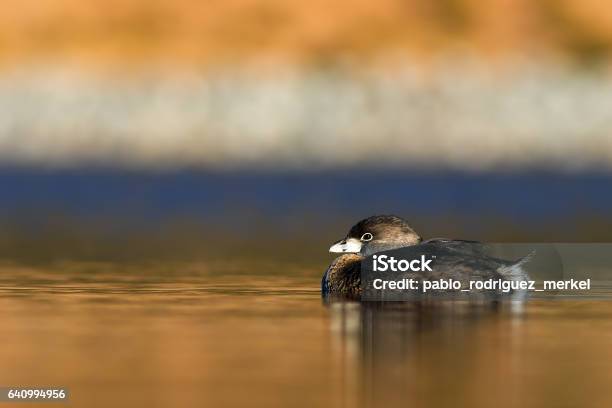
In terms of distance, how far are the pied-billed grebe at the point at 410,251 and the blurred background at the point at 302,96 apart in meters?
39.0

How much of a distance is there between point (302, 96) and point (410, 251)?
5269 cm

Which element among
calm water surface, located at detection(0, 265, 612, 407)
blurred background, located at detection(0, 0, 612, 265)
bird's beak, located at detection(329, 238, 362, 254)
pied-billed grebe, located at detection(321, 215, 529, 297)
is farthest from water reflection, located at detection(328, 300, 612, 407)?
blurred background, located at detection(0, 0, 612, 265)

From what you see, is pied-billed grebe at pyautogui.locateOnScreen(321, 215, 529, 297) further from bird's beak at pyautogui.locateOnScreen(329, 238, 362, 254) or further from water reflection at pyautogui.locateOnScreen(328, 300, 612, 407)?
water reflection at pyautogui.locateOnScreen(328, 300, 612, 407)

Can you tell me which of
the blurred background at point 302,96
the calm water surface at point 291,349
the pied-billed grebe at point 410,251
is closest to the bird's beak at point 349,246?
the pied-billed grebe at point 410,251

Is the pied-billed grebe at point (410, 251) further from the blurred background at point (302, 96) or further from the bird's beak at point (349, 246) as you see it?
the blurred background at point (302, 96)

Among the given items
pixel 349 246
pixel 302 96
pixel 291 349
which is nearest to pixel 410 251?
pixel 349 246

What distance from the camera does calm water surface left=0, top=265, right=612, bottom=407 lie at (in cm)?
1647

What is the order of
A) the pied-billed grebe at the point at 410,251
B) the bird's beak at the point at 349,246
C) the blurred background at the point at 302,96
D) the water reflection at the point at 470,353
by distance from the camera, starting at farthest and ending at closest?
the blurred background at the point at 302,96
the bird's beak at the point at 349,246
the pied-billed grebe at the point at 410,251
the water reflection at the point at 470,353

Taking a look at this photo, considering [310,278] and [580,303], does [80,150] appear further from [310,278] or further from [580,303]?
[580,303]

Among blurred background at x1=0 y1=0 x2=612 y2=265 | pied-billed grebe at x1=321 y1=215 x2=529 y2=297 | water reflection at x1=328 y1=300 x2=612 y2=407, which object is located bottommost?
water reflection at x1=328 y1=300 x2=612 y2=407

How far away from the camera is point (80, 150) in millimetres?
74188

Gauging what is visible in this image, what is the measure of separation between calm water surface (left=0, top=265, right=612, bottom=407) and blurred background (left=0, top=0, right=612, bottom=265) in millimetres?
41700

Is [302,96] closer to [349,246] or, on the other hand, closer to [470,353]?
[349,246]

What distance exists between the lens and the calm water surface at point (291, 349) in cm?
1647
